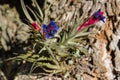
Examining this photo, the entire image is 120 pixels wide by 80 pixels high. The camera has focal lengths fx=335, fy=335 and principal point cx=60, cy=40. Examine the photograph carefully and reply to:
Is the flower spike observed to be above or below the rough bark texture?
above

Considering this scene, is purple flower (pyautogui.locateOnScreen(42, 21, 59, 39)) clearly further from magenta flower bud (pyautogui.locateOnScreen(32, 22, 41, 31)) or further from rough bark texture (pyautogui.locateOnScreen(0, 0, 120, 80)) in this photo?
rough bark texture (pyautogui.locateOnScreen(0, 0, 120, 80))

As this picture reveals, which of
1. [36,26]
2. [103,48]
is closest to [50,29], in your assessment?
[36,26]

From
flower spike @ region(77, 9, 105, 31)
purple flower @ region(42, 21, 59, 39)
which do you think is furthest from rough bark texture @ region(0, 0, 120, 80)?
purple flower @ region(42, 21, 59, 39)

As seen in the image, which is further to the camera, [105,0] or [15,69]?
[15,69]

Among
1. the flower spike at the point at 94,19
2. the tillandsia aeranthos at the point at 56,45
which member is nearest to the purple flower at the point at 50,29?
the tillandsia aeranthos at the point at 56,45

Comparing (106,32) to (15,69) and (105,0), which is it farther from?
(15,69)

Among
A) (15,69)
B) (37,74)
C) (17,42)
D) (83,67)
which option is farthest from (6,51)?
(83,67)

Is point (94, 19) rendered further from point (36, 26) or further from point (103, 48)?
point (36, 26)
